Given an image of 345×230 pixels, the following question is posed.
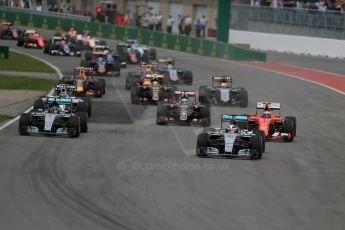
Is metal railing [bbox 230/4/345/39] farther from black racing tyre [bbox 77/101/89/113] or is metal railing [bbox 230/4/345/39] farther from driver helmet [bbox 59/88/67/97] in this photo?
driver helmet [bbox 59/88/67/97]

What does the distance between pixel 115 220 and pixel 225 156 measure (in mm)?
7778

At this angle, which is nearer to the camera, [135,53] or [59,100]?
[59,100]

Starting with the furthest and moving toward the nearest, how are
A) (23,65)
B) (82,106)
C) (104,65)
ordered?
(23,65)
(104,65)
(82,106)

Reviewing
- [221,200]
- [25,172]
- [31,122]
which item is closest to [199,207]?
[221,200]

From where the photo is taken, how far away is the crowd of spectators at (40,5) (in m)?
88.4

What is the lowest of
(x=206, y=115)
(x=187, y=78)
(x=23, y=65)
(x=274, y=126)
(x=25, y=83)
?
(x=23, y=65)

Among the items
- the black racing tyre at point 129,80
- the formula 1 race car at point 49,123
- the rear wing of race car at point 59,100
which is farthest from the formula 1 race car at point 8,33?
the formula 1 race car at point 49,123

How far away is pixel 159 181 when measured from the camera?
66.1 ft

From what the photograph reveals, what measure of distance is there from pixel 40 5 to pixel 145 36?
21910mm

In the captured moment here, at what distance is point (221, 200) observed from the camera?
18.4m

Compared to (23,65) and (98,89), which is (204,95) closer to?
(98,89)

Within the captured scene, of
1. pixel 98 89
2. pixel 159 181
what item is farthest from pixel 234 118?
pixel 98 89

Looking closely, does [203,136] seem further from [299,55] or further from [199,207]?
[299,55]

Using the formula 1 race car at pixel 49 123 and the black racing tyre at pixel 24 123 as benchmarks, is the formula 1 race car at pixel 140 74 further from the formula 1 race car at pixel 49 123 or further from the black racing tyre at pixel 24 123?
the black racing tyre at pixel 24 123
